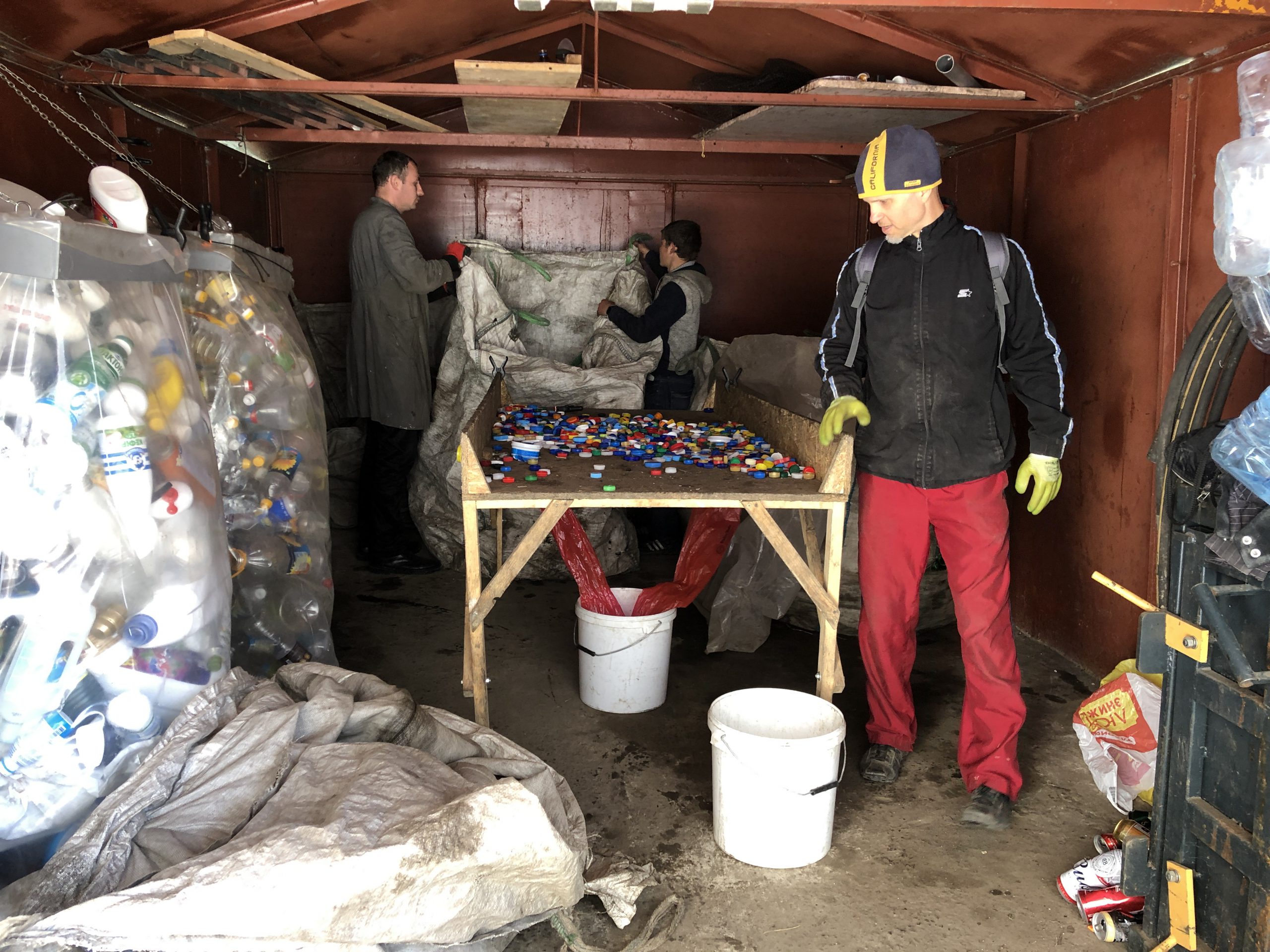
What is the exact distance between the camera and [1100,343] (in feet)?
10.6

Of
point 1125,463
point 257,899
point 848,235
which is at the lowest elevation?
point 257,899

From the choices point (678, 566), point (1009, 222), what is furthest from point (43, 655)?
point (1009, 222)

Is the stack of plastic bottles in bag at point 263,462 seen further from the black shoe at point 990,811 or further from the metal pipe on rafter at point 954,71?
the metal pipe on rafter at point 954,71

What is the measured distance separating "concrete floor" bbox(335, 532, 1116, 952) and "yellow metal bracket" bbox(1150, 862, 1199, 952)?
0.26 m

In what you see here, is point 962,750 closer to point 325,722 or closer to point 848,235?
point 325,722

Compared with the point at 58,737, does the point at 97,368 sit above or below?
above

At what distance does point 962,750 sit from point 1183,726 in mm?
868

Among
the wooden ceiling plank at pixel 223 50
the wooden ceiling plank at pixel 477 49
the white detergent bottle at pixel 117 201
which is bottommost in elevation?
the white detergent bottle at pixel 117 201

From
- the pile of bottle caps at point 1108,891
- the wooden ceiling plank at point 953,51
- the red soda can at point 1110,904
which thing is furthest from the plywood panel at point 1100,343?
the red soda can at point 1110,904

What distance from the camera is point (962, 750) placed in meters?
2.66

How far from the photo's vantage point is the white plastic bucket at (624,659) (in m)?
3.08

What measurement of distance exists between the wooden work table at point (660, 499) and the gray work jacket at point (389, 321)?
164 cm

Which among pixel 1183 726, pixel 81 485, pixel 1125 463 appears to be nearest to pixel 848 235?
pixel 1125 463

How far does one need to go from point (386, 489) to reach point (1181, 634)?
3.68 meters
